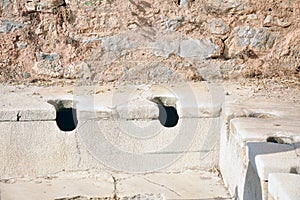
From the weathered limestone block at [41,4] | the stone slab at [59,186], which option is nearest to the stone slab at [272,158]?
the stone slab at [59,186]

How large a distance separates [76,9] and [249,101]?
1.82 m

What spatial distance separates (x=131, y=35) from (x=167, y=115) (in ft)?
3.08

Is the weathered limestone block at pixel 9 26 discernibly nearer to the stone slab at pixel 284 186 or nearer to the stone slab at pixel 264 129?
the stone slab at pixel 264 129

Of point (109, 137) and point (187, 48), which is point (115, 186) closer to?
point (109, 137)

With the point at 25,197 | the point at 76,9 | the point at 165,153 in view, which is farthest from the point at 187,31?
the point at 25,197

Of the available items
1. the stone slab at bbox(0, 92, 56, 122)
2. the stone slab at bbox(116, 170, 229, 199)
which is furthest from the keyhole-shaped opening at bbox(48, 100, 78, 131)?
the stone slab at bbox(116, 170, 229, 199)

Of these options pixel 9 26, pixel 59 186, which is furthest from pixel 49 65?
pixel 59 186

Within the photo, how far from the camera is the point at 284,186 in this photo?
248 centimetres

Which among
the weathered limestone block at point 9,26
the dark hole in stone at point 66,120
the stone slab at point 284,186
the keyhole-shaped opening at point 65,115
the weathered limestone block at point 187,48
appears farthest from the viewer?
the weathered limestone block at point 187,48

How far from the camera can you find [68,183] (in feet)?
12.7

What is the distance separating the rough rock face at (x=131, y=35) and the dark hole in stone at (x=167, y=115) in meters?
0.59

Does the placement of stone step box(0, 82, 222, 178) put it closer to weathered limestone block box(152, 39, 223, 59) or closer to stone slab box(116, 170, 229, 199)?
stone slab box(116, 170, 229, 199)

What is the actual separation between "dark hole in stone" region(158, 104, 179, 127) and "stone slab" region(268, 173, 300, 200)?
1.63 metres

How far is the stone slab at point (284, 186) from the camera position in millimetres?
2398
